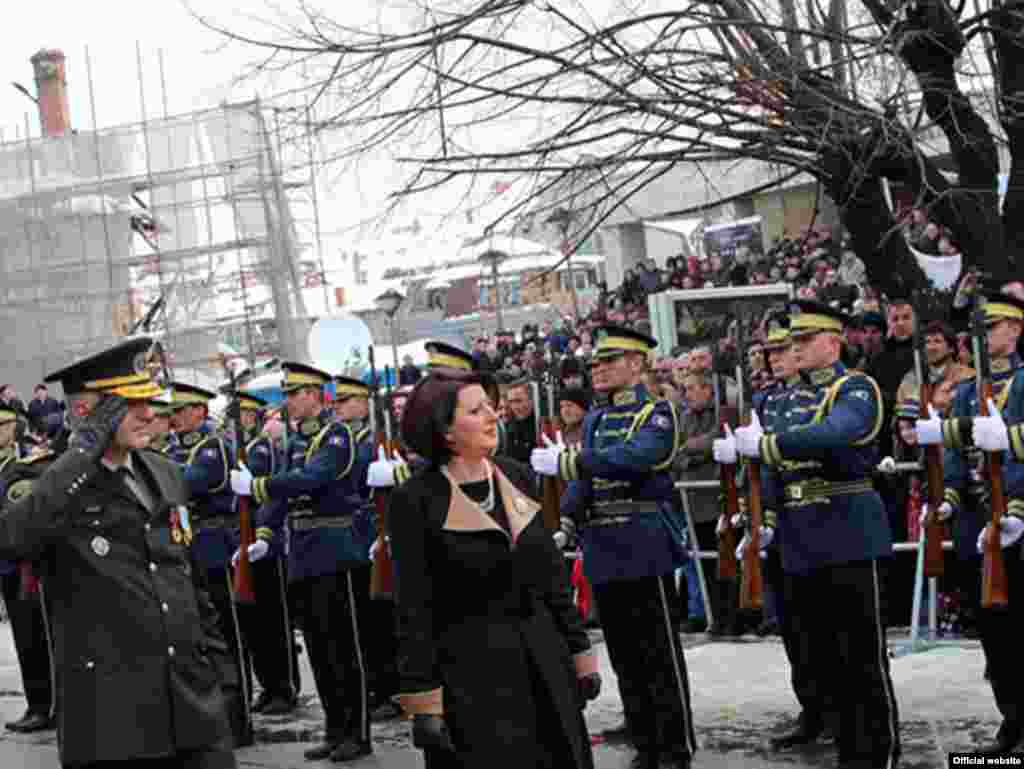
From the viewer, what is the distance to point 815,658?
27.7ft

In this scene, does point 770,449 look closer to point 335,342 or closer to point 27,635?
point 27,635

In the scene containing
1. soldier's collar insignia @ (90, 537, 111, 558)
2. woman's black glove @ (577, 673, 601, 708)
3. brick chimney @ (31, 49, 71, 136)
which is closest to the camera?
woman's black glove @ (577, 673, 601, 708)

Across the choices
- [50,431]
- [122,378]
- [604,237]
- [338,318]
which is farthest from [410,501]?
[604,237]

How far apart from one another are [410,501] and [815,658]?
302 centimetres

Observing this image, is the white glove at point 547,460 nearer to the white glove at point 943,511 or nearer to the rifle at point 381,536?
the rifle at point 381,536

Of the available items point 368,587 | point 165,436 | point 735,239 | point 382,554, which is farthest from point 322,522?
point 735,239

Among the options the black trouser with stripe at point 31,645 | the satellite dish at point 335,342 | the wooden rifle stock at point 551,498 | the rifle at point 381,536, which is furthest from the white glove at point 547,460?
the satellite dish at point 335,342

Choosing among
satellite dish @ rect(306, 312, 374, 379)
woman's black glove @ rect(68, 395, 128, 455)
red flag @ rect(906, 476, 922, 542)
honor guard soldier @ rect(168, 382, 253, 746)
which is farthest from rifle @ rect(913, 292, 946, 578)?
satellite dish @ rect(306, 312, 374, 379)

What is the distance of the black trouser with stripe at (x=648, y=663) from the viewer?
28.6ft

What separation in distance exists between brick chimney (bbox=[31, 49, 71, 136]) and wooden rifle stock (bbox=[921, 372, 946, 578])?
3054 cm

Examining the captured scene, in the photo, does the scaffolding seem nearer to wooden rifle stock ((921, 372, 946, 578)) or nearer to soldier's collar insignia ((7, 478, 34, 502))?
soldier's collar insignia ((7, 478, 34, 502))

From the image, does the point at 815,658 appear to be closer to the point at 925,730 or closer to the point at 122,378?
the point at 925,730

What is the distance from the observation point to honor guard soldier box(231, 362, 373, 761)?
1017 cm

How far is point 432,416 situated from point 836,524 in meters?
2.61
